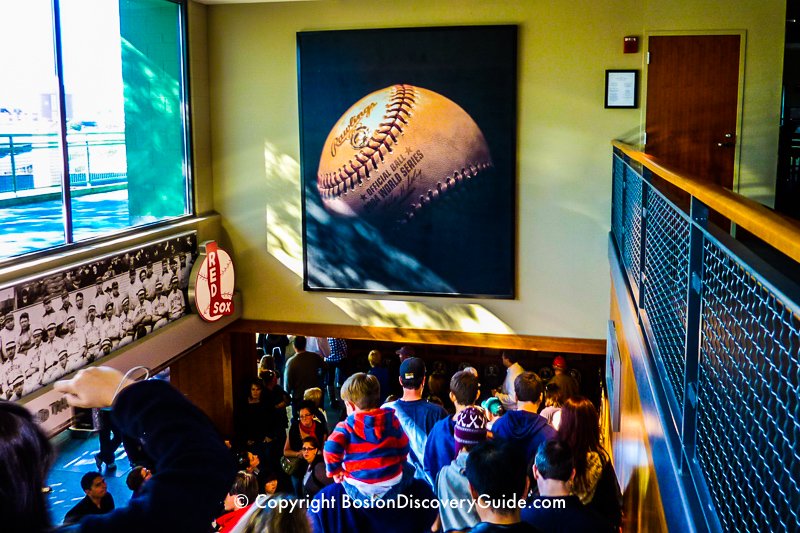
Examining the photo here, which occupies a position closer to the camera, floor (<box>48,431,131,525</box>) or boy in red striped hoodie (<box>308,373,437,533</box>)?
boy in red striped hoodie (<box>308,373,437,533</box>)

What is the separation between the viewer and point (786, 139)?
7.64m

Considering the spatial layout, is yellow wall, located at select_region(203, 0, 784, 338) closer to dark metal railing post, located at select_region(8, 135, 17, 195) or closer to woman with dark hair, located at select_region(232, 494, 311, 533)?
dark metal railing post, located at select_region(8, 135, 17, 195)

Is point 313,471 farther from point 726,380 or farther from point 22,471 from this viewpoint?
point 22,471

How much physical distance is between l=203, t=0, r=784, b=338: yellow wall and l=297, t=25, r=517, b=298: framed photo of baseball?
130mm

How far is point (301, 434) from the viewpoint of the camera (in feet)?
21.7

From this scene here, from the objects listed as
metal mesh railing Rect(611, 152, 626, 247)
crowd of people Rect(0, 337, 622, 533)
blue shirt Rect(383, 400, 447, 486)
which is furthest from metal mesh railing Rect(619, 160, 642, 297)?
blue shirt Rect(383, 400, 447, 486)

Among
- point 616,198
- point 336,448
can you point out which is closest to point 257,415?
point 336,448

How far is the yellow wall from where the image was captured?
279 inches

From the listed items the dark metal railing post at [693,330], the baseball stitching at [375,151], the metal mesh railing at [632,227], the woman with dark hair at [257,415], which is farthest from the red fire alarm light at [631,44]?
the dark metal railing post at [693,330]

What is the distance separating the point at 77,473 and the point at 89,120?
15.2ft

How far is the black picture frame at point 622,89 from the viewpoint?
7.14 m

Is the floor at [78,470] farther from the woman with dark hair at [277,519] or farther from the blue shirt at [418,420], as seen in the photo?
the woman with dark hair at [277,519]

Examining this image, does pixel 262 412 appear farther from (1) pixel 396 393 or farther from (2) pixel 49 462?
(2) pixel 49 462

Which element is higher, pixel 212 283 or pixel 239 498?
pixel 212 283
